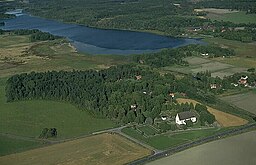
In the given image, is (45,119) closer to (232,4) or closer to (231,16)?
(231,16)

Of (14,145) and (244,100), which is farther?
(244,100)

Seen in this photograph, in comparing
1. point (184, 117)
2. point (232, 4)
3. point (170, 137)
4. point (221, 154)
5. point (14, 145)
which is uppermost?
point (232, 4)

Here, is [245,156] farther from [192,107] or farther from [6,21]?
[6,21]

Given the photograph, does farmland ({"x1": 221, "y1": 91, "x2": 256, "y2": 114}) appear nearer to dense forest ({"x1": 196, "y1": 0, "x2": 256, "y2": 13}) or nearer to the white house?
the white house

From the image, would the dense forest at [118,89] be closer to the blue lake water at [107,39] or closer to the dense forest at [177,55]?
the dense forest at [177,55]

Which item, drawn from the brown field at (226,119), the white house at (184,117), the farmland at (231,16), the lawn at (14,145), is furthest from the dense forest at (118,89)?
the farmland at (231,16)

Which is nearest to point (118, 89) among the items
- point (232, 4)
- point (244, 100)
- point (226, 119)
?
point (244, 100)

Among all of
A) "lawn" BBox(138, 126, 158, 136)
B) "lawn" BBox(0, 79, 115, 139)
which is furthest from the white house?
"lawn" BBox(0, 79, 115, 139)

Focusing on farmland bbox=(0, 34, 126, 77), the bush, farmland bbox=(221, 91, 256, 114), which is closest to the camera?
the bush
